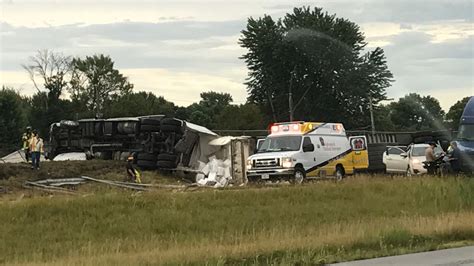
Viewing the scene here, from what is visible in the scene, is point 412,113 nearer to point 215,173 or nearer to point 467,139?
point 215,173

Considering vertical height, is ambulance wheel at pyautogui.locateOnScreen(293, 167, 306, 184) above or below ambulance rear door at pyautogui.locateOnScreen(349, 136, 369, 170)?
below

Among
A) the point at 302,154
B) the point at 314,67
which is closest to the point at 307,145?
the point at 302,154

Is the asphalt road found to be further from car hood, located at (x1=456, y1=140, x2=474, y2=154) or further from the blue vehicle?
car hood, located at (x1=456, y1=140, x2=474, y2=154)

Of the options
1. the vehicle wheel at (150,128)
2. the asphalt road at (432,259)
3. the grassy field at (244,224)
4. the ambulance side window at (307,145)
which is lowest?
the asphalt road at (432,259)

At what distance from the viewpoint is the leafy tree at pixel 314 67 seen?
230 feet

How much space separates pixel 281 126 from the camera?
1141 inches

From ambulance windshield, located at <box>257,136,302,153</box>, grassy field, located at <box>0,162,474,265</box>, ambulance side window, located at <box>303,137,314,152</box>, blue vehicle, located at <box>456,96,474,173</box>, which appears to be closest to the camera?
grassy field, located at <box>0,162,474,265</box>

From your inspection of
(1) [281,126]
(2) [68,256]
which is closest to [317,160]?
(1) [281,126]

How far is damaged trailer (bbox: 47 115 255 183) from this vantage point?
31031 mm

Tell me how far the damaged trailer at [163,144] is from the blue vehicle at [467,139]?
30.4ft

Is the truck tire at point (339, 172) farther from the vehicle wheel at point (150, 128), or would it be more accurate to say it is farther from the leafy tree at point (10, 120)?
the leafy tree at point (10, 120)

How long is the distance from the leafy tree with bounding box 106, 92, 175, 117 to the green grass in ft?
239

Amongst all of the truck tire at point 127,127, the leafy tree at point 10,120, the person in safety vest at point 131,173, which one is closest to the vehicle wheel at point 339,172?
the person in safety vest at point 131,173

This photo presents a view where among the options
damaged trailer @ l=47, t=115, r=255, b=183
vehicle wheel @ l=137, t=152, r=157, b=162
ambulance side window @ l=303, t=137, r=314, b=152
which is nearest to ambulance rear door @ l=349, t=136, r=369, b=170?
ambulance side window @ l=303, t=137, r=314, b=152
